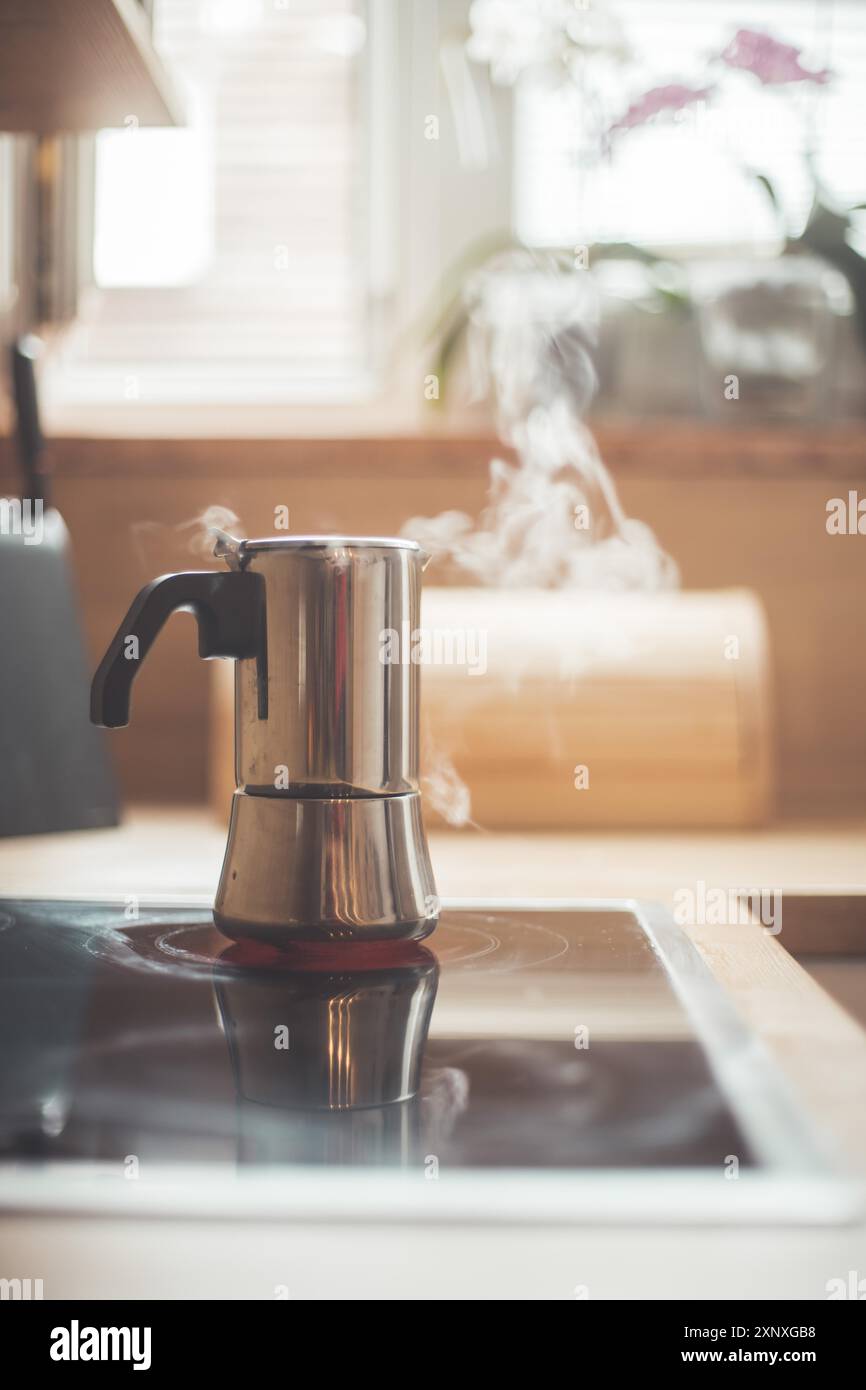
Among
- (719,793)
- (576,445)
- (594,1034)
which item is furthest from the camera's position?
(576,445)

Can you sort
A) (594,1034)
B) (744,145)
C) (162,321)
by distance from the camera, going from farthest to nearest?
(162,321)
(744,145)
(594,1034)

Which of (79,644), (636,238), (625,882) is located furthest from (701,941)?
(636,238)

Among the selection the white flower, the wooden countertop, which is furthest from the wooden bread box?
the white flower

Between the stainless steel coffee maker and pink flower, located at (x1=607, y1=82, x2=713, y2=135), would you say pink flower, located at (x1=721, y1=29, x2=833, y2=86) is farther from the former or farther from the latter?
the stainless steel coffee maker

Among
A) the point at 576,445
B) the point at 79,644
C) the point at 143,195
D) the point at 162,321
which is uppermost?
the point at 143,195

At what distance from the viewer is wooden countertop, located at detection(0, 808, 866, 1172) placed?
20.8 inches

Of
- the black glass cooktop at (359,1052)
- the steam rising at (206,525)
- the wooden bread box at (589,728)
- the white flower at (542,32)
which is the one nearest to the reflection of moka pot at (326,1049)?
the black glass cooktop at (359,1052)

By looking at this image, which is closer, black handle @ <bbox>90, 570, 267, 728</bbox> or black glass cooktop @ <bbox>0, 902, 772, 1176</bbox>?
black glass cooktop @ <bbox>0, 902, 772, 1176</bbox>

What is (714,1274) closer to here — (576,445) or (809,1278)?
(809,1278)

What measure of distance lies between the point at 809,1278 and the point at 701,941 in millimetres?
376

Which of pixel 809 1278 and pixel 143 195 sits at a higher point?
pixel 143 195

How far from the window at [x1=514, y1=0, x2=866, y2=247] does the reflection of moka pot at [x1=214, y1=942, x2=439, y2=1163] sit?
1.08 meters

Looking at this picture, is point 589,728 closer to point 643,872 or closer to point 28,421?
point 643,872

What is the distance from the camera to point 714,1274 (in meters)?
0.33
